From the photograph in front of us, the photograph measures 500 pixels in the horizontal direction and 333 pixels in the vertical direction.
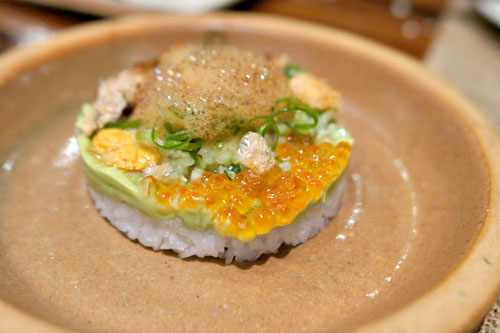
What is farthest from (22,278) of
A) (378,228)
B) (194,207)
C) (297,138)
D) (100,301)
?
(378,228)

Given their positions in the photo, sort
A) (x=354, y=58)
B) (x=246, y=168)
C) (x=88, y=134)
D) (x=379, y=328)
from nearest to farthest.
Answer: (x=379, y=328) < (x=246, y=168) < (x=88, y=134) < (x=354, y=58)

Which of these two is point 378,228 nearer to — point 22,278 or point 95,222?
point 95,222

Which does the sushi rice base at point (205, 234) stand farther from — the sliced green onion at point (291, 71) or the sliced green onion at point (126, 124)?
the sliced green onion at point (291, 71)

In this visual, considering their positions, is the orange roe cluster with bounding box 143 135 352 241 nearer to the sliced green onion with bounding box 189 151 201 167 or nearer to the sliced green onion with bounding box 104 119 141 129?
the sliced green onion with bounding box 189 151 201 167

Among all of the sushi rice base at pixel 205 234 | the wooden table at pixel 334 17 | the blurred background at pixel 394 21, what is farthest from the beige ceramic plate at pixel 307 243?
the wooden table at pixel 334 17

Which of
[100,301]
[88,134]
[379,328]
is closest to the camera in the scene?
[379,328]

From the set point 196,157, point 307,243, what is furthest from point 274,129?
point 307,243
